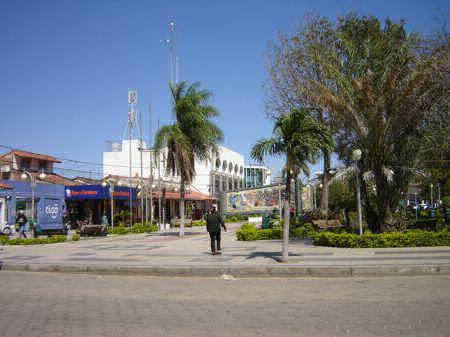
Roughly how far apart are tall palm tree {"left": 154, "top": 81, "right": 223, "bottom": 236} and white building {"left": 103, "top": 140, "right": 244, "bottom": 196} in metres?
23.8

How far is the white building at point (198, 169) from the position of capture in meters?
63.7

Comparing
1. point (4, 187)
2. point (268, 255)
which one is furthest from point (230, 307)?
point (4, 187)

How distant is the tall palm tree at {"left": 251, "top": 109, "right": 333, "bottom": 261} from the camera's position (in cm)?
1258

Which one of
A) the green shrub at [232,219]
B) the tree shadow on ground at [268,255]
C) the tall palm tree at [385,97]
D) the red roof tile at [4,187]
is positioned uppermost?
the tall palm tree at [385,97]

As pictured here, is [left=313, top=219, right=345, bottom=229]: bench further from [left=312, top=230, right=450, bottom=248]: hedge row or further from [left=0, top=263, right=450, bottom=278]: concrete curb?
[left=0, top=263, right=450, bottom=278]: concrete curb

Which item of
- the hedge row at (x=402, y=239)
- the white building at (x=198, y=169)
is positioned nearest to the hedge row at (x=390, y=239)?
the hedge row at (x=402, y=239)

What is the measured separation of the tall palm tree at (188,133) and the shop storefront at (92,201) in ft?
48.4

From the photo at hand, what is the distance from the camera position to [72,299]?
29.4ft

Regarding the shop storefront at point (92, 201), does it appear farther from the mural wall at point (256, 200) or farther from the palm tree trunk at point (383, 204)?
the palm tree trunk at point (383, 204)

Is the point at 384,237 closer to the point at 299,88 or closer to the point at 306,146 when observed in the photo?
the point at 306,146

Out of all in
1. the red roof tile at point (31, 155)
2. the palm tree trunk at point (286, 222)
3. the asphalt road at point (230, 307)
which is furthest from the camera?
the red roof tile at point (31, 155)

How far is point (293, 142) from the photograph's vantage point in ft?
41.5

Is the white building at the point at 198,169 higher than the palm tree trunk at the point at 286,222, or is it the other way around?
the white building at the point at 198,169

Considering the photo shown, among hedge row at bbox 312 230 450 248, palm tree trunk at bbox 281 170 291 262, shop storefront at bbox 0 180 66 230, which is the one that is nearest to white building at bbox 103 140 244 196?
shop storefront at bbox 0 180 66 230
